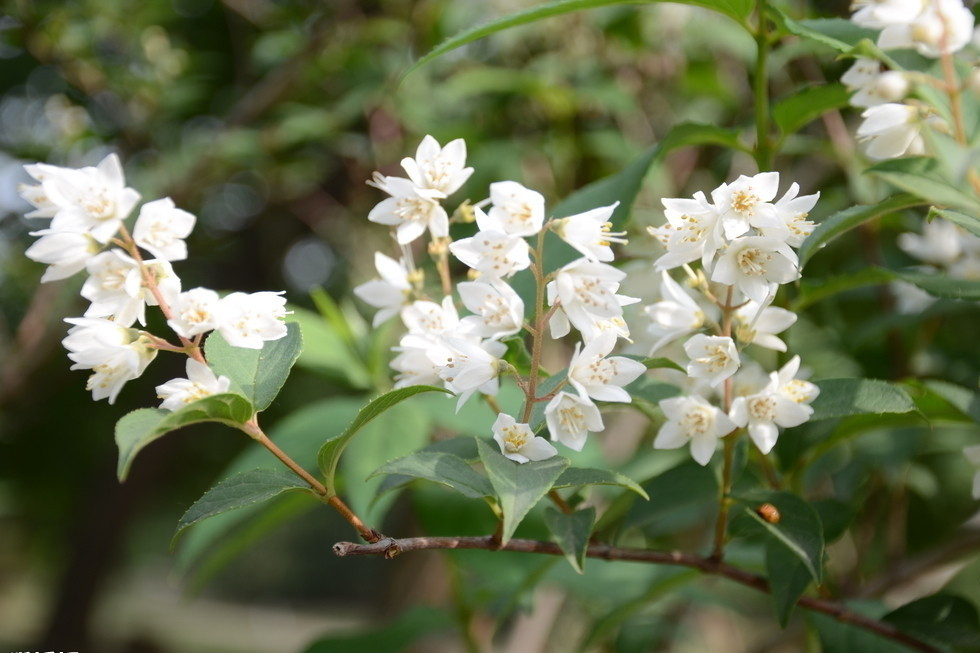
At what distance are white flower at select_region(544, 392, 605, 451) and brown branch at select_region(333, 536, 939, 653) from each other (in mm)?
106

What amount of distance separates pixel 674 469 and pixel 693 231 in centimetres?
35

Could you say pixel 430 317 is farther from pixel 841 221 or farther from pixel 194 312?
pixel 841 221

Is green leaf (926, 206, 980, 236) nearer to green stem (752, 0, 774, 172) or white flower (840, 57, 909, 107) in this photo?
white flower (840, 57, 909, 107)


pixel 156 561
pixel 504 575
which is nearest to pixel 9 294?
pixel 504 575

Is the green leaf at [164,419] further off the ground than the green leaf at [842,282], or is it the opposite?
the green leaf at [164,419]

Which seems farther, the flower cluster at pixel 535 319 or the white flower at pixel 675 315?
the white flower at pixel 675 315

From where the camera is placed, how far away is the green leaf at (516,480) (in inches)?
25.5

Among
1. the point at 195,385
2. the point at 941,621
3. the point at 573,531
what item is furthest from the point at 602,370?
the point at 941,621

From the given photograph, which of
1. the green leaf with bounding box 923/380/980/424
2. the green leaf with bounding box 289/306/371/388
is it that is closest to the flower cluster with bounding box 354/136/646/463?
the green leaf with bounding box 923/380/980/424

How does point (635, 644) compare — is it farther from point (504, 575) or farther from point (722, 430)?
point (722, 430)

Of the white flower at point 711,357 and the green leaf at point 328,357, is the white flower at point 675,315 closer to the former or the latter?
the white flower at point 711,357

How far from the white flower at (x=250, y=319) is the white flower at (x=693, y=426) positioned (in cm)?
40

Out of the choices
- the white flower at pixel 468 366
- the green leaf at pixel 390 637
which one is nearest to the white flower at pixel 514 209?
the white flower at pixel 468 366

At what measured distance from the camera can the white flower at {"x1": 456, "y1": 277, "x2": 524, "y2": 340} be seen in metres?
0.78
